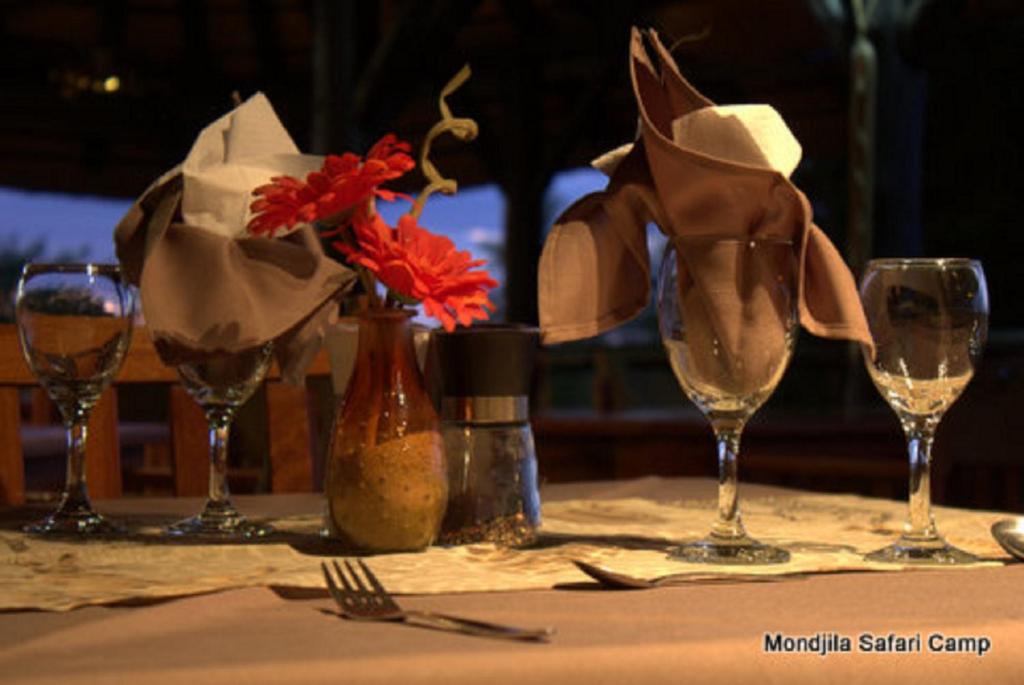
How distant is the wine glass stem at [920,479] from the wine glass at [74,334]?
63 centimetres

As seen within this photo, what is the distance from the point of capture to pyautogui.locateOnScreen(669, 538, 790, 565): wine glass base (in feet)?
2.98

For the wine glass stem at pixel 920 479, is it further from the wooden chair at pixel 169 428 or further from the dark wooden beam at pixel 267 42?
the dark wooden beam at pixel 267 42

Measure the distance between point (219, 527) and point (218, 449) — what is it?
6cm

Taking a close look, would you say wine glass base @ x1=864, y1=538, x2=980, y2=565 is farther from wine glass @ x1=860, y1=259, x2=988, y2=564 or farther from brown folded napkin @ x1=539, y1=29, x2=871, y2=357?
brown folded napkin @ x1=539, y1=29, x2=871, y2=357

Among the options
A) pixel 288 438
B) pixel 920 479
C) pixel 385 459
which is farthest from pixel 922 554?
→ pixel 288 438

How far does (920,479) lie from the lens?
0.97m

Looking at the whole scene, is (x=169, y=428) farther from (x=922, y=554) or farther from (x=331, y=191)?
(x=922, y=554)

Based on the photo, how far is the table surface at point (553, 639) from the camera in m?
0.61

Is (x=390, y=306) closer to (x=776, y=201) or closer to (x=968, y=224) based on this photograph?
(x=776, y=201)

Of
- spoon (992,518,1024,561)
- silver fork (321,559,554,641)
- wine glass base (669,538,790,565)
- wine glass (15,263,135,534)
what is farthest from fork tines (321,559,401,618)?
spoon (992,518,1024,561)

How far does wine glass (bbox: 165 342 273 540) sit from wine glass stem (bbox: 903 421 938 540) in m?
0.50

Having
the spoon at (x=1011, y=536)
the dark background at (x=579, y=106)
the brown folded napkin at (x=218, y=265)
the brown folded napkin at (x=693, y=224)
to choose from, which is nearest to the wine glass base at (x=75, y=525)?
the brown folded napkin at (x=218, y=265)

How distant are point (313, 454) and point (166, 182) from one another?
2.51ft

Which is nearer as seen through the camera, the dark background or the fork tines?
the fork tines
